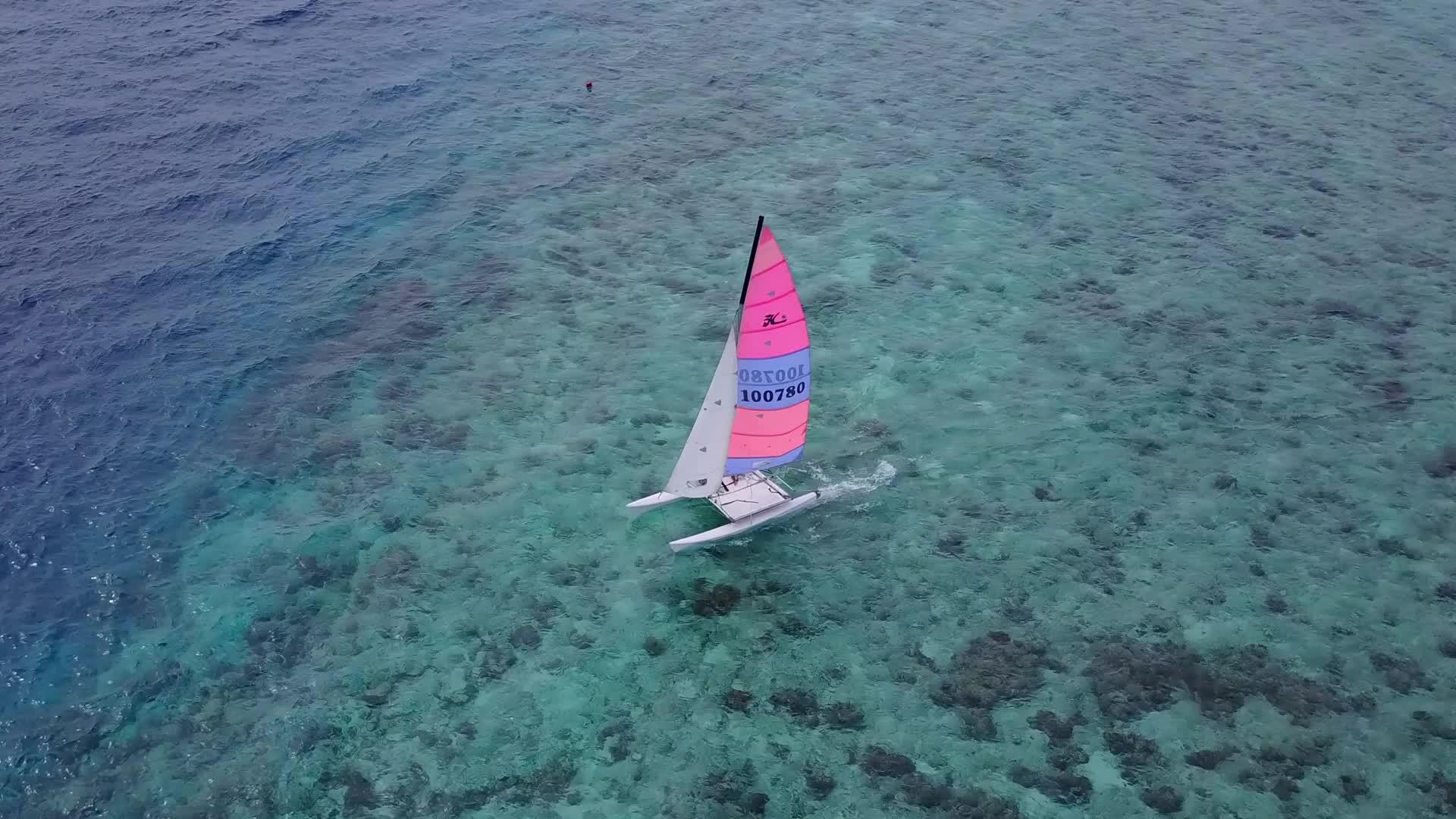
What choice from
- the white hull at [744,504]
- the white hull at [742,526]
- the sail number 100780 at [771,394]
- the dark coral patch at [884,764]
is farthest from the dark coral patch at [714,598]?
the dark coral patch at [884,764]

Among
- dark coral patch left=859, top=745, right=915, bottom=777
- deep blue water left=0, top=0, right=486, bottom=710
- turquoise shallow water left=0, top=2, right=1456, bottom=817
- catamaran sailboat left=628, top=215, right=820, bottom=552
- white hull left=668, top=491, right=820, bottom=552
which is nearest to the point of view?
dark coral patch left=859, top=745, right=915, bottom=777

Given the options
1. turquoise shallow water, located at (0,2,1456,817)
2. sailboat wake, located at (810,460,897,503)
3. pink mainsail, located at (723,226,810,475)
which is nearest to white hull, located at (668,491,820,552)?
turquoise shallow water, located at (0,2,1456,817)

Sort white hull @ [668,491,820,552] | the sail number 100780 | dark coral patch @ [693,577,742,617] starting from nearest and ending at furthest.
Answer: the sail number 100780
dark coral patch @ [693,577,742,617]
white hull @ [668,491,820,552]

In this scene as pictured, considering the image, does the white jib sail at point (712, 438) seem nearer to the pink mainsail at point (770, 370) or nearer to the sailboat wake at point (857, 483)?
the pink mainsail at point (770, 370)

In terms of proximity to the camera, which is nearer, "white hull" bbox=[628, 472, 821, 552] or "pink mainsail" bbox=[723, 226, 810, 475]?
"pink mainsail" bbox=[723, 226, 810, 475]

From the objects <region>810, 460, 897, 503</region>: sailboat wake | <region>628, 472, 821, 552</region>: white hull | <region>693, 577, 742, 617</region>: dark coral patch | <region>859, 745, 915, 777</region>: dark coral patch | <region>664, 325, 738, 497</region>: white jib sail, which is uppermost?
<region>664, 325, 738, 497</region>: white jib sail

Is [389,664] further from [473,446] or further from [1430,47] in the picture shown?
[1430,47]

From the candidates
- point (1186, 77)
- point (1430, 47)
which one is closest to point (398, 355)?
point (1186, 77)

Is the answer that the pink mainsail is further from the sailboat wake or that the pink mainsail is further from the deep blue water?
the deep blue water
